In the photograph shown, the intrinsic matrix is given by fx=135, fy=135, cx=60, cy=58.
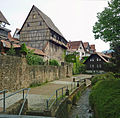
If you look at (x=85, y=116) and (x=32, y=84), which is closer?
(x=85, y=116)

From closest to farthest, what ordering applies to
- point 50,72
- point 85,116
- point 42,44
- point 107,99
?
point 107,99 < point 85,116 < point 50,72 < point 42,44

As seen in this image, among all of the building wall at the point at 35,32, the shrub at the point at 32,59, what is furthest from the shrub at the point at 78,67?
the shrub at the point at 32,59

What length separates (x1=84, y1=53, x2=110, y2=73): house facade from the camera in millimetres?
45294

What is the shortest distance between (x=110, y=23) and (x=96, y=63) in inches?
1344

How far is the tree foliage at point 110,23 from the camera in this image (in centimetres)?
1252

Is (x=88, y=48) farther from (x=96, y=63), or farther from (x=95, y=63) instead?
(x=96, y=63)

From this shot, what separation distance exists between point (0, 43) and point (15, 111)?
16179 mm

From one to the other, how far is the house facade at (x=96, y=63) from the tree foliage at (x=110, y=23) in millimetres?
32311

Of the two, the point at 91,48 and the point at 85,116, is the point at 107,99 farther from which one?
the point at 91,48

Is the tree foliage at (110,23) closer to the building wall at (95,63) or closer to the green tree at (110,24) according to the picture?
the green tree at (110,24)

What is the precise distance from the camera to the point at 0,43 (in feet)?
63.7

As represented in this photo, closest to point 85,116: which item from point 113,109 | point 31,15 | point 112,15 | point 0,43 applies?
point 113,109

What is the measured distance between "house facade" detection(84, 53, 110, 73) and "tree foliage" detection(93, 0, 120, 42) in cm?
3231

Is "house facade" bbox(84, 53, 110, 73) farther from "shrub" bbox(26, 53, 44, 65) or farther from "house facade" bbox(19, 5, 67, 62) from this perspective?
"shrub" bbox(26, 53, 44, 65)
